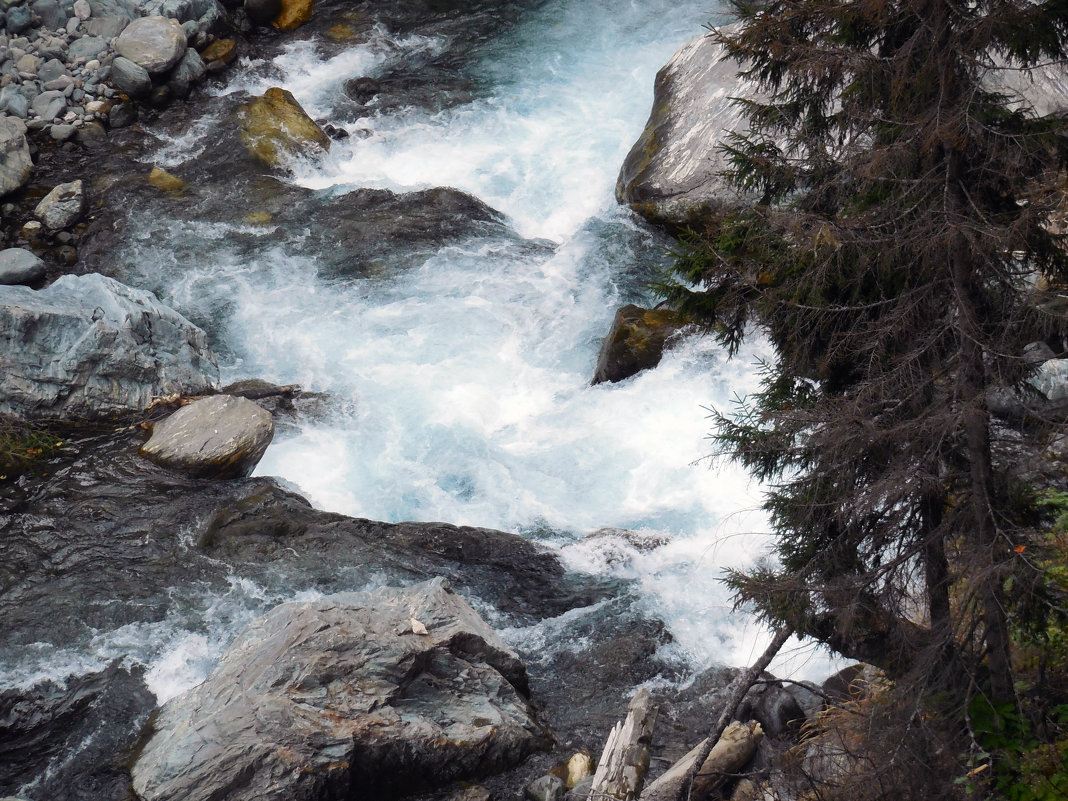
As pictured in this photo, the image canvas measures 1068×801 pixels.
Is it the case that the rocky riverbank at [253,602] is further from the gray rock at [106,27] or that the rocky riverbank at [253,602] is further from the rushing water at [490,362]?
the gray rock at [106,27]

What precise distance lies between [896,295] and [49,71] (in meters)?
15.7

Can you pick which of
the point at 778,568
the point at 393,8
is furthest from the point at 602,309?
the point at 393,8

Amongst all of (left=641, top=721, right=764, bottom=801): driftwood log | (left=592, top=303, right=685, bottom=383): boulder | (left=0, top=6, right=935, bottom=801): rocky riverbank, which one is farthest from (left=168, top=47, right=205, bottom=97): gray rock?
(left=641, top=721, right=764, bottom=801): driftwood log

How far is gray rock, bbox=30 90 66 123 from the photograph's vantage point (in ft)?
49.7

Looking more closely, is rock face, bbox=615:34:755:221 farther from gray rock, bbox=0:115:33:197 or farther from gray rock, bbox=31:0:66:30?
gray rock, bbox=31:0:66:30

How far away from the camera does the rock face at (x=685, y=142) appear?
41.3ft

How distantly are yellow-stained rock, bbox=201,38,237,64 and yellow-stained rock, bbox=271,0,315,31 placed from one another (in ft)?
5.29

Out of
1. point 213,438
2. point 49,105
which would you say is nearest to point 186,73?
point 49,105

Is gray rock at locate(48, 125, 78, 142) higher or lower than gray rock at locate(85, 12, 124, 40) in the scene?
lower

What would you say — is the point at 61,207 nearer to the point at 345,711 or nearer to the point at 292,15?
the point at 292,15

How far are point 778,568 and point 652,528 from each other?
1.43 metres

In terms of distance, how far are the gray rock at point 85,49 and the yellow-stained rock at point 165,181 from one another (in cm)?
327

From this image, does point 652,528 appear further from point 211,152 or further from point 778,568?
point 211,152

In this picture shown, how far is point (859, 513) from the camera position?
5141 millimetres
